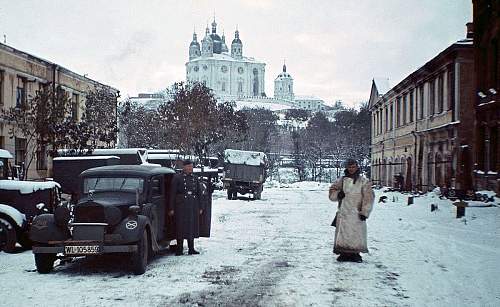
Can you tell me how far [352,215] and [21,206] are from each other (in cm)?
698

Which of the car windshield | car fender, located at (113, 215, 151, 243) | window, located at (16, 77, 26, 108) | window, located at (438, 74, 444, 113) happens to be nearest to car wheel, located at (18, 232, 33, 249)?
the car windshield

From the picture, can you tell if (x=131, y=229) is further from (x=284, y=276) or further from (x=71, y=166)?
(x=71, y=166)

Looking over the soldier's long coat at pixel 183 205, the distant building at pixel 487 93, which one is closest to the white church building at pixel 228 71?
the distant building at pixel 487 93

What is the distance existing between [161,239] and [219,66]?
168 metres

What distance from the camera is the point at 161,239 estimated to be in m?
11.9

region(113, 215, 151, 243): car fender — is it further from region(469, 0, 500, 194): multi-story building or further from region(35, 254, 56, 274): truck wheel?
region(469, 0, 500, 194): multi-story building

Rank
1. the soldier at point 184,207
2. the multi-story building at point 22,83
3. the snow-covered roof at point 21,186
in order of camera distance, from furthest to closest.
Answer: the multi-story building at point 22,83 < the snow-covered roof at point 21,186 < the soldier at point 184,207

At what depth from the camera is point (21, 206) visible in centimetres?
1357

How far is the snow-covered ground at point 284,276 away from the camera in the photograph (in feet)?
27.0

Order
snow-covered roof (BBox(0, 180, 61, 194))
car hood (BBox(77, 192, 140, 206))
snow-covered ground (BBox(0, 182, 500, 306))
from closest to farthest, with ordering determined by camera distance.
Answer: snow-covered ground (BBox(0, 182, 500, 306)) → car hood (BBox(77, 192, 140, 206)) → snow-covered roof (BBox(0, 180, 61, 194))

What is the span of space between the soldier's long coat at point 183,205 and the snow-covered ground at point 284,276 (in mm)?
509

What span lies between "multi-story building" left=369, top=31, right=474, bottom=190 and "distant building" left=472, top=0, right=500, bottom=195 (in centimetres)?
245

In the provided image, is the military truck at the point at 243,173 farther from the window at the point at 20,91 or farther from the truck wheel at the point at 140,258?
the truck wheel at the point at 140,258

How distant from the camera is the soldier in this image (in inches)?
480
